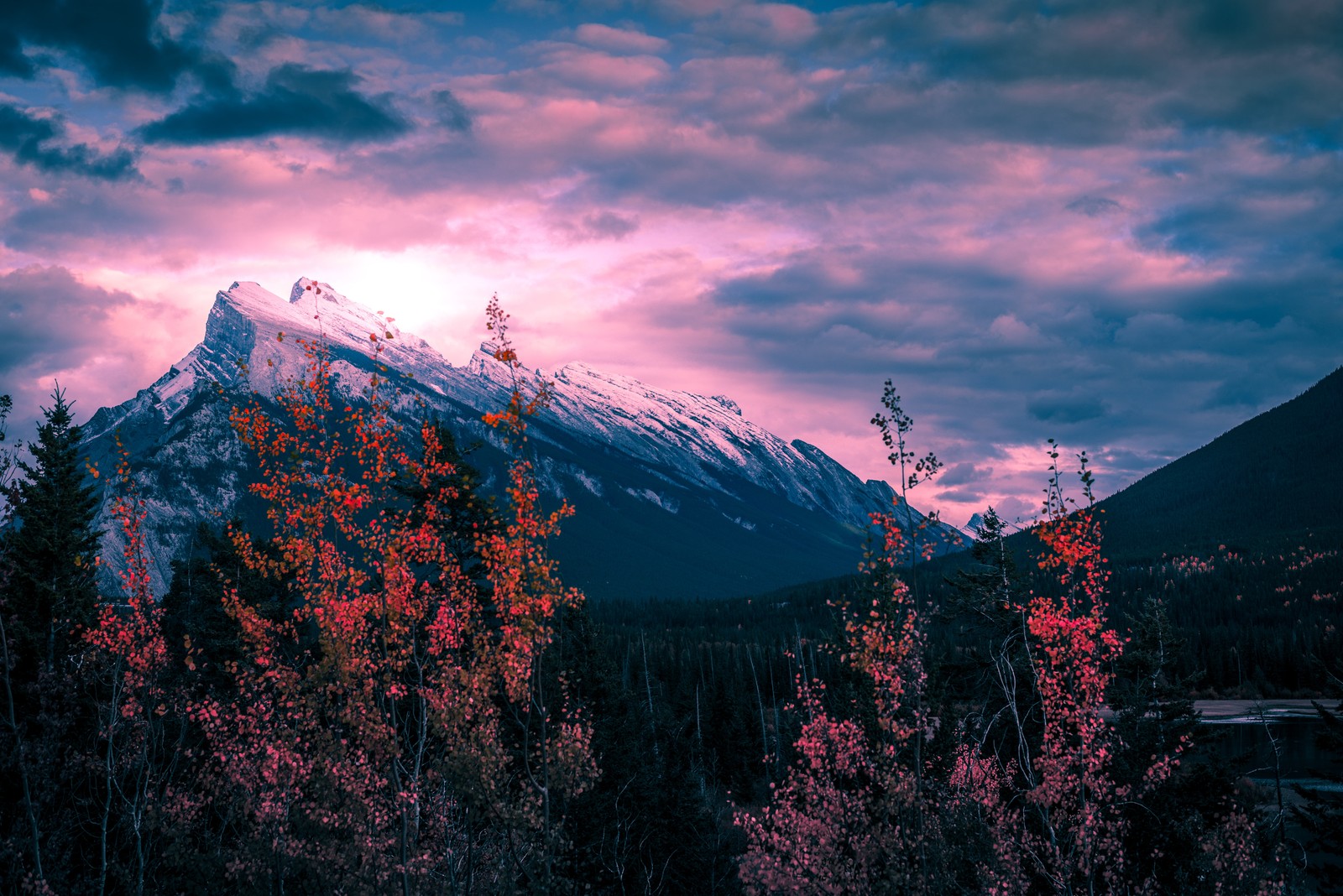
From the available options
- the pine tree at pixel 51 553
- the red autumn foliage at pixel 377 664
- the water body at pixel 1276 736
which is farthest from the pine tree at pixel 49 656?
the water body at pixel 1276 736

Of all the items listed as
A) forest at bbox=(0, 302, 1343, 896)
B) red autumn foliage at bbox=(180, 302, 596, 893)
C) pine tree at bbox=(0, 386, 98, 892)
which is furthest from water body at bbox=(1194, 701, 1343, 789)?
pine tree at bbox=(0, 386, 98, 892)

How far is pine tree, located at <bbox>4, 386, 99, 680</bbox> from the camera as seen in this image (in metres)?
31.8

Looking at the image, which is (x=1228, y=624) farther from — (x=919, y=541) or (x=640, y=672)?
(x=919, y=541)

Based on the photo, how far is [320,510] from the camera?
2231 centimetres

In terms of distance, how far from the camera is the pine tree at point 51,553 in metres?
31.8

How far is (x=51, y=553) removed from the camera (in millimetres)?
34750

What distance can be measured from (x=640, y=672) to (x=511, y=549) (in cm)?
10434

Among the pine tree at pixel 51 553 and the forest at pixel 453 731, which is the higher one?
the pine tree at pixel 51 553

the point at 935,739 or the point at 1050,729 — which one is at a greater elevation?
the point at 1050,729

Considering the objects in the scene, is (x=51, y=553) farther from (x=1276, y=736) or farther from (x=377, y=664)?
(x=1276, y=736)

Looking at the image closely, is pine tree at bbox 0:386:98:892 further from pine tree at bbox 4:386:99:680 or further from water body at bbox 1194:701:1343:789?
water body at bbox 1194:701:1343:789

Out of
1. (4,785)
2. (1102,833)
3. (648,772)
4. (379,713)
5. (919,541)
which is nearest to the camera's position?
(919,541)

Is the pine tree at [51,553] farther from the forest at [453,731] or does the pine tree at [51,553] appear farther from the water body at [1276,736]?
the water body at [1276,736]

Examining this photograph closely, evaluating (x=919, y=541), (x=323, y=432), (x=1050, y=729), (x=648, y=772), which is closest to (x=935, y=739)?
(x=648, y=772)
